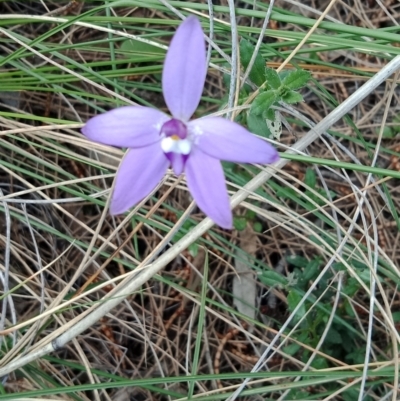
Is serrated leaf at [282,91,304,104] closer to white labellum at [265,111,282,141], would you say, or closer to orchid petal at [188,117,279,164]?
white labellum at [265,111,282,141]

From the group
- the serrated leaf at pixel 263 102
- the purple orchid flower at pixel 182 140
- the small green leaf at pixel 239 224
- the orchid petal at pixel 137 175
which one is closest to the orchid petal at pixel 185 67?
the purple orchid flower at pixel 182 140

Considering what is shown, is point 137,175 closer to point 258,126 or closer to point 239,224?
point 258,126

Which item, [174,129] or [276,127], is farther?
[276,127]

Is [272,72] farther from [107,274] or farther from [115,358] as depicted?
[115,358]

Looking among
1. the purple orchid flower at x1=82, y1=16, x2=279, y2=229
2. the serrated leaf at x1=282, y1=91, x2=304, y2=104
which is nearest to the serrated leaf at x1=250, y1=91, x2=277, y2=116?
the serrated leaf at x1=282, y1=91, x2=304, y2=104

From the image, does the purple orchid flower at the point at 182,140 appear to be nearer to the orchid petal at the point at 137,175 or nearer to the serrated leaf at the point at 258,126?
the orchid petal at the point at 137,175

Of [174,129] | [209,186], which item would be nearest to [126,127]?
[174,129]
